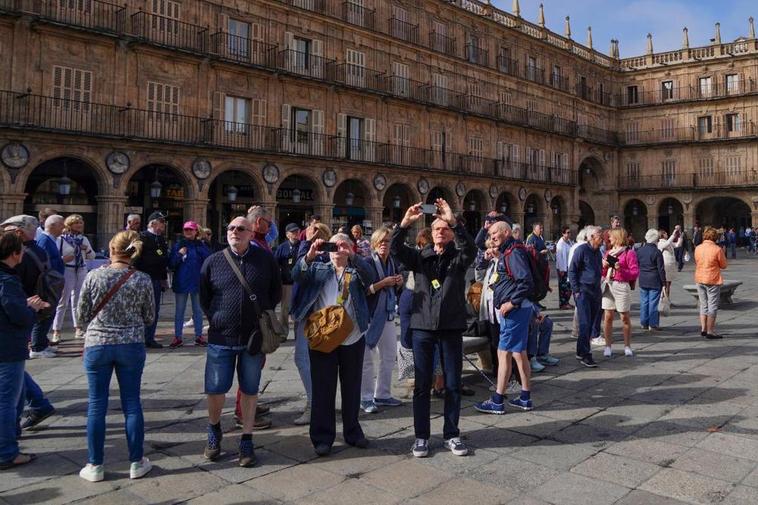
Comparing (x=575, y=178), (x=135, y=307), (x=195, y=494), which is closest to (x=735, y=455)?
(x=195, y=494)

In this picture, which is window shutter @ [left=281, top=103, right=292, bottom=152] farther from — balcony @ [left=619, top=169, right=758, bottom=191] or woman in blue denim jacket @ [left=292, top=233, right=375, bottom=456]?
balcony @ [left=619, top=169, right=758, bottom=191]

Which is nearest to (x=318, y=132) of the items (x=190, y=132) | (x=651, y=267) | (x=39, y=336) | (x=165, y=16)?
(x=190, y=132)

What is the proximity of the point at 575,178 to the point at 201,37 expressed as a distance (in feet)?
80.5

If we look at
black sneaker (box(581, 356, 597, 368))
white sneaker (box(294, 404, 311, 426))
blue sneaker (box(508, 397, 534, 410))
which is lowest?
white sneaker (box(294, 404, 311, 426))

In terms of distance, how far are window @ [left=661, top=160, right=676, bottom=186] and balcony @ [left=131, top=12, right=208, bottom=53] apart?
3216 cm

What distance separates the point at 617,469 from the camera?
3938mm

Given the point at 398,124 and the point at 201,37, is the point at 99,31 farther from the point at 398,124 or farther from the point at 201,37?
the point at 398,124

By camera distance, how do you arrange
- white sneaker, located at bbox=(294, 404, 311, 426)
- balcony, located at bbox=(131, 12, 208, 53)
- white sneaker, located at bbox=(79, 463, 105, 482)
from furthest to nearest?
balcony, located at bbox=(131, 12, 208, 53)
white sneaker, located at bbox=(294, 404, 311, 426)
white sneaker, located at bbox=(79, 463, 105, 482)

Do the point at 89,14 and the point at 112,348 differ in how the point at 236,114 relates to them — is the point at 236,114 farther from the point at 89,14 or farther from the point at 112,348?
the point at 112,348

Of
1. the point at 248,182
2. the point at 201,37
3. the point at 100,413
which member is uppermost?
the point at 201,37

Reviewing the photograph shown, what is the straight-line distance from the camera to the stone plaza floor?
3592 mm

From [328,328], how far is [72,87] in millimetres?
16765

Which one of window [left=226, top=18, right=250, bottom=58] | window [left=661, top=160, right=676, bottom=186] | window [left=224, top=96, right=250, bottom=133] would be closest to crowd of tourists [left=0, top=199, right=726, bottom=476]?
window [left=224, top=96, right=250, bottom=133]

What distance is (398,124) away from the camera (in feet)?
85.2
